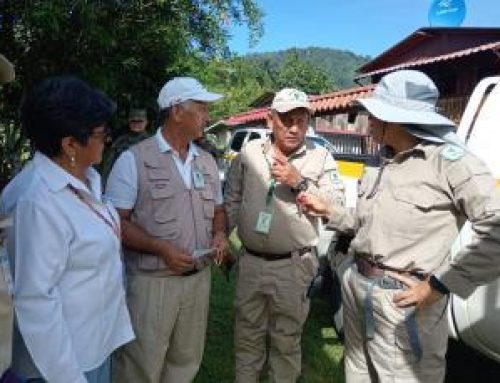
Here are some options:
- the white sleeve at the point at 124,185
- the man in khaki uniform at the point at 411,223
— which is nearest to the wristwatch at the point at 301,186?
the man in khaki uniform at the point at 411,223

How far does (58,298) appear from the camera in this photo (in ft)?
6.36

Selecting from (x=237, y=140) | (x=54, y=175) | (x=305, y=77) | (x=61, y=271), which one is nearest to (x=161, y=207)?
(x=54, y=175)

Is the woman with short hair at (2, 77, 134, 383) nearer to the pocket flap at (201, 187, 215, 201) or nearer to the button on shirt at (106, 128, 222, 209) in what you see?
the button on shirt at (106, 128, 222, 209)

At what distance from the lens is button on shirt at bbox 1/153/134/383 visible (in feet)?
→ 6.17

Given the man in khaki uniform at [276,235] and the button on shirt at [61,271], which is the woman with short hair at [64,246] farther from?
the man in khaki uniform at [276,235]

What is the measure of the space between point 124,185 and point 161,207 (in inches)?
8.4

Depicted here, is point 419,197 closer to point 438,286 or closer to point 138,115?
point 438,286

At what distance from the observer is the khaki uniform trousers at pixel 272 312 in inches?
140

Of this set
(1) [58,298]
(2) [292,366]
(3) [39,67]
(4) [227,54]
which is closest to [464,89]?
(4) [227,54]

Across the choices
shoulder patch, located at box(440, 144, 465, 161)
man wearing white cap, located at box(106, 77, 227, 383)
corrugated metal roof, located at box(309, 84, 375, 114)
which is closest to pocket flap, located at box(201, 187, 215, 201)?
man wearing white cap, located at box(106, 77, 227, 383)

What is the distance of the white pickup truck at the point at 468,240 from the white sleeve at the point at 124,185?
5.86 feet

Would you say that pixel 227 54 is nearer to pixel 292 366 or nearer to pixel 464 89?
pixel 292 366

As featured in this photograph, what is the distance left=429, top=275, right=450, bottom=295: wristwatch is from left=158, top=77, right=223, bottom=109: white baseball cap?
4.67ft

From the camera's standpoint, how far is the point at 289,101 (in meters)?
3.45
